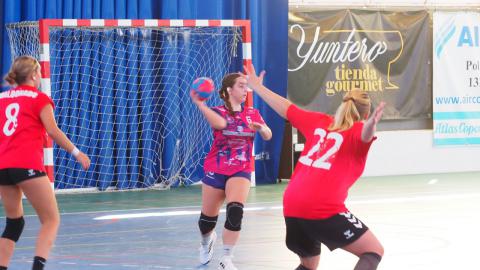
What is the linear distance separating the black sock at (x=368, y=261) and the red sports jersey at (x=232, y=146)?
7.92ft

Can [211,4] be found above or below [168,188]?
above

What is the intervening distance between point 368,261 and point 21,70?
2.80 meters

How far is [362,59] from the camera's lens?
1681cm

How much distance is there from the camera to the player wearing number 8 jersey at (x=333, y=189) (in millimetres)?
5695

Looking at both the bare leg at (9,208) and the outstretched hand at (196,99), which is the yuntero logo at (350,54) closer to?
the outstretched hand at (196,99)

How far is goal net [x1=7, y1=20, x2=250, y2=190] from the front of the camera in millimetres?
14320

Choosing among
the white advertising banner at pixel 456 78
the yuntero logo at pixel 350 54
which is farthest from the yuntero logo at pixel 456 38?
the yuntero logo at pixel 350 54

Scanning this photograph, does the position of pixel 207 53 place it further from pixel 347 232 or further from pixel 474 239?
pixel 347 232

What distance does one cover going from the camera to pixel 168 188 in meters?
14.9

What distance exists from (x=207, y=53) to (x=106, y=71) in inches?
69.4

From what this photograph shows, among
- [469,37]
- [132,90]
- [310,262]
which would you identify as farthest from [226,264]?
[469,37]

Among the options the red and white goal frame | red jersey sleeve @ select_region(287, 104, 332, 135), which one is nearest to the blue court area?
the red and white goal frame

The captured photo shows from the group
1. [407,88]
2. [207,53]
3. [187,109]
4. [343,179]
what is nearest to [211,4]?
[207,53]

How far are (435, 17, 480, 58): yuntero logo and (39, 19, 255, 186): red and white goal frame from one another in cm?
411
